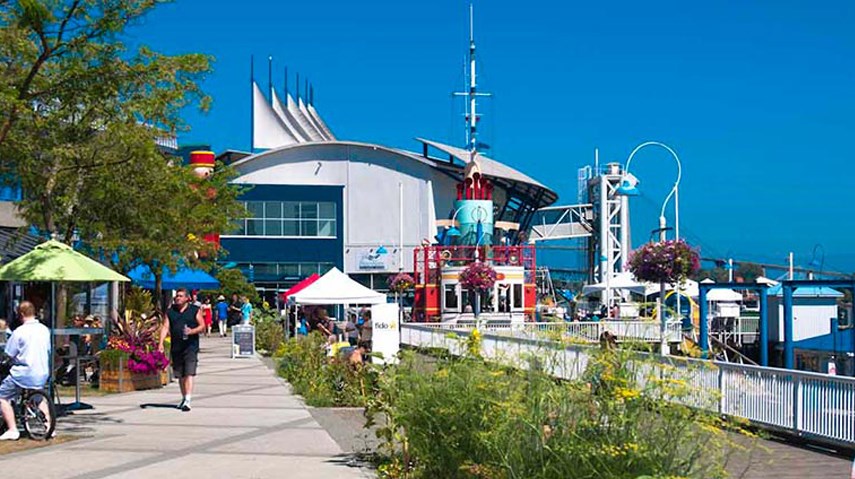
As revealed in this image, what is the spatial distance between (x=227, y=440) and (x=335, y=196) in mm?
63009

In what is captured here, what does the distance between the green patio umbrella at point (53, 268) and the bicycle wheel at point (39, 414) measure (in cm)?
280

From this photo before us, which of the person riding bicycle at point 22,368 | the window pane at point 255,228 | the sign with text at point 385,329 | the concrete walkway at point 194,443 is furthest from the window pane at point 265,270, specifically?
the person riding bicycle at point 22,368

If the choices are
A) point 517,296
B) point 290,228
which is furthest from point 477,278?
point 290,228

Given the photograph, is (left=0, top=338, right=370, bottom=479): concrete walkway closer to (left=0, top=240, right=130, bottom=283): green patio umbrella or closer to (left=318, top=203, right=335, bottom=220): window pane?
(left=0, top=240, right=130, bottom=283): green patio umbrella

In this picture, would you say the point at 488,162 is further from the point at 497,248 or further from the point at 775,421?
the point at 775,421

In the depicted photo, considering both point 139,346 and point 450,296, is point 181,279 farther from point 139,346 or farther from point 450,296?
point 450,296

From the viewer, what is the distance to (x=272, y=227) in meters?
74.6

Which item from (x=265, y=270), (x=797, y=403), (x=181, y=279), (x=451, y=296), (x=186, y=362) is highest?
(x=265, y=270)

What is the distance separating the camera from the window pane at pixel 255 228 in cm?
7388

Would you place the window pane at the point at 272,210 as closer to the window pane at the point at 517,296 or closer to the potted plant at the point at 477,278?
the window pane at the point at 517,296

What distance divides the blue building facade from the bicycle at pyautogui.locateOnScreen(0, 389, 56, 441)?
197 ft

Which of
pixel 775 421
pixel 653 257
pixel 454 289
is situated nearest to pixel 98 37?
pixel 775 421

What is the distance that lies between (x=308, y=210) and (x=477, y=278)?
3089 centimetres

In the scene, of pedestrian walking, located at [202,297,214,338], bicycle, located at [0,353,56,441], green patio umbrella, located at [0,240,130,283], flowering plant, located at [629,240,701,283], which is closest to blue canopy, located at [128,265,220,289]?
pedestrian walking, located at [202,297,214,338]
